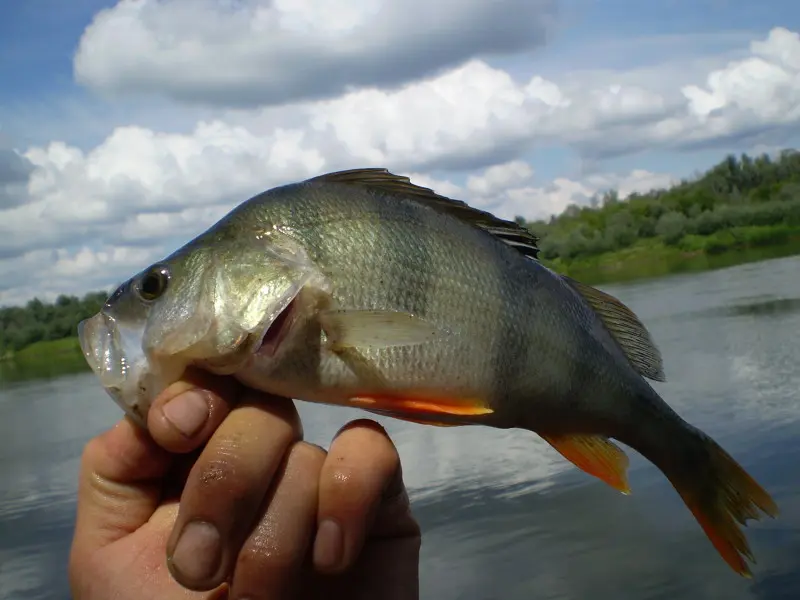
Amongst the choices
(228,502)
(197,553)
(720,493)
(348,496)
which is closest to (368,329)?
(348,496)

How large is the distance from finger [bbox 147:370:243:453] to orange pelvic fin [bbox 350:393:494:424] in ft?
1.31

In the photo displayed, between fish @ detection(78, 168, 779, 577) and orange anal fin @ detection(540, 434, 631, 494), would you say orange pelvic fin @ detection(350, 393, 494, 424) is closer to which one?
fish @ detection(78, 168, 779, 577)

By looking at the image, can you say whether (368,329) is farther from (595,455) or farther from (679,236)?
(679,236)

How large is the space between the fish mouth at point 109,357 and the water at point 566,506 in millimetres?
4996

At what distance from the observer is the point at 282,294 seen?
83.4 inches

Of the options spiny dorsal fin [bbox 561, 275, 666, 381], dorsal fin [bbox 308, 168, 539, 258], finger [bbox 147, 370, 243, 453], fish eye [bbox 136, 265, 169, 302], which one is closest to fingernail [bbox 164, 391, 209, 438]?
finger [bbox 147, 370, 243, 453]

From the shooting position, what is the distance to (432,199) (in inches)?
93.5

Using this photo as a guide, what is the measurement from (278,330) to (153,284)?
0.43 m

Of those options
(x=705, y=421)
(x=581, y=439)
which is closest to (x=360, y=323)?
(x=581, y=439)

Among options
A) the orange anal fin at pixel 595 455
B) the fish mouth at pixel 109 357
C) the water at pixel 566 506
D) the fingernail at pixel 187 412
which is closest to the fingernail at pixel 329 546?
the fingernail at pixel 187 412

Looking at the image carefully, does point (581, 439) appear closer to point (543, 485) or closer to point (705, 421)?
point (543, 485)

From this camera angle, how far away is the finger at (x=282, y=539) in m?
1.94

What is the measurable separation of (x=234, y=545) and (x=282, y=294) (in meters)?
0.71

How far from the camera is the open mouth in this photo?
2.10m
